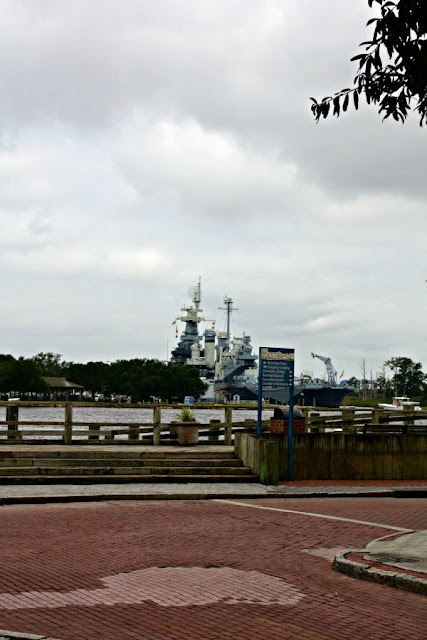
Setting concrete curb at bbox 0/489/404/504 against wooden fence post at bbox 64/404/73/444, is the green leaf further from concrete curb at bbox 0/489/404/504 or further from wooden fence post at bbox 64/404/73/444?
wooden fence post at bbox 64/404/73/444

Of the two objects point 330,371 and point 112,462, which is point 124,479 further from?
point 330,371

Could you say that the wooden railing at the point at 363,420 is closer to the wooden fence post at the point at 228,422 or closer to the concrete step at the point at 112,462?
the wooden fence post at the point at 228,422

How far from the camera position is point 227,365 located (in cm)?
16912

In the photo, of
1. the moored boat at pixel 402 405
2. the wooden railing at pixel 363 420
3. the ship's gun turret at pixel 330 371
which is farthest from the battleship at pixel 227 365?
the wooden railing at pixel 363 420

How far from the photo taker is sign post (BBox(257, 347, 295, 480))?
22106 millimetres

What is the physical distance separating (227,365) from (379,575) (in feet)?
522

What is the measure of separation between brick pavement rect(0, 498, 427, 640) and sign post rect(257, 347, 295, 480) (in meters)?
6.17

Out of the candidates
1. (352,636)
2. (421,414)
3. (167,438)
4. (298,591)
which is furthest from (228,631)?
(421,414)

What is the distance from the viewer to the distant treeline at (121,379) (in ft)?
471

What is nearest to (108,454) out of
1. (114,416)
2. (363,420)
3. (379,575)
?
(363,420)

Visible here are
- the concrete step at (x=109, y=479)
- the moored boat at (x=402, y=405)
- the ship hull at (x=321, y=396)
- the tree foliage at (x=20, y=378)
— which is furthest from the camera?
the ship hull at (x=321, y=396)

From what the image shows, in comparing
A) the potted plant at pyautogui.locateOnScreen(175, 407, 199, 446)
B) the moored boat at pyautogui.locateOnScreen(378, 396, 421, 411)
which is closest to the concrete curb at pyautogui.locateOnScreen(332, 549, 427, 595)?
the potted plant at pyautogui.locateOnScreen(175, 407, 199, 446)

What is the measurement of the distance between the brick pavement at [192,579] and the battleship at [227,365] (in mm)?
137301

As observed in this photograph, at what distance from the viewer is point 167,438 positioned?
89.1 feet
